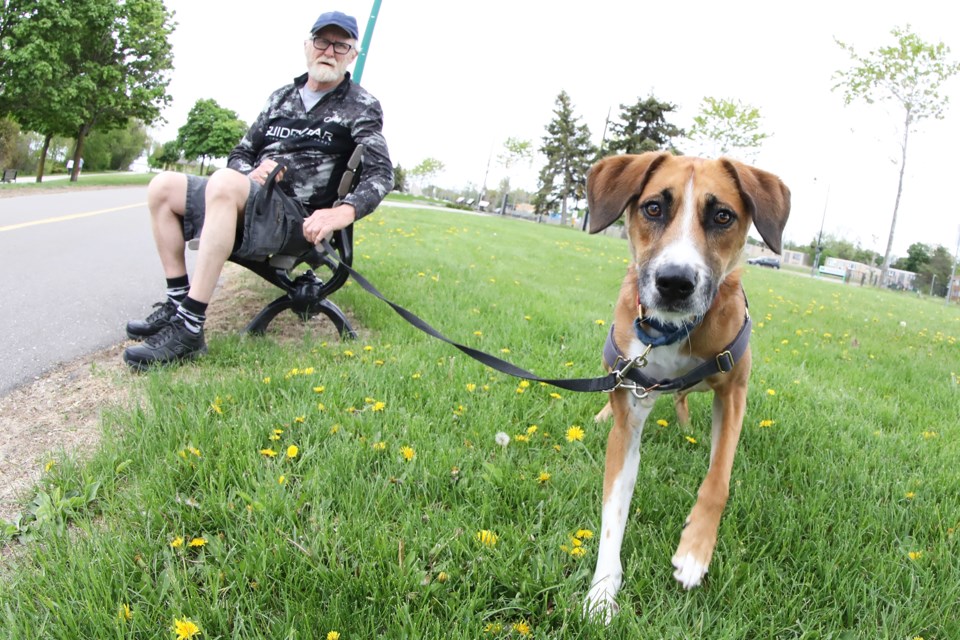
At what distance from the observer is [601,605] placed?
64.6 inches

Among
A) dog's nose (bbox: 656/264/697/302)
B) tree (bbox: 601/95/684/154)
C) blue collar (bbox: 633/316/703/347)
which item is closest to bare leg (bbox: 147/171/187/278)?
blue collar (bbox: 633/316/703/347)

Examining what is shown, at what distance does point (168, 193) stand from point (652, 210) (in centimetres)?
278

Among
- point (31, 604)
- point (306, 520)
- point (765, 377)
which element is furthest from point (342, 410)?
point (765, 377)

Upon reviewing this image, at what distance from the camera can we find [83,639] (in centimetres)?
143

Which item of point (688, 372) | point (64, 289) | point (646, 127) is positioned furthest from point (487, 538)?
point (646, 127)

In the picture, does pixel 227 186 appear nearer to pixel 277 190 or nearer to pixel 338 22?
pixel 277 190

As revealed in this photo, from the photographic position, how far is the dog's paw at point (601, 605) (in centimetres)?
159

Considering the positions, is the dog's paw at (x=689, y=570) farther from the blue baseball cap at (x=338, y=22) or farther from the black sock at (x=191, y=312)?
the blue baseball cap at (x=338, y=22)

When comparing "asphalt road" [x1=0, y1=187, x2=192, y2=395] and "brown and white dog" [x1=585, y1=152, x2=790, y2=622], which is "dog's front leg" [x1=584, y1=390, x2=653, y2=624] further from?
"asphalt road" [x1=0, y1=187, x2=192, y2=395]

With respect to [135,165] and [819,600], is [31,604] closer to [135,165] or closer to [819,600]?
[819,600]

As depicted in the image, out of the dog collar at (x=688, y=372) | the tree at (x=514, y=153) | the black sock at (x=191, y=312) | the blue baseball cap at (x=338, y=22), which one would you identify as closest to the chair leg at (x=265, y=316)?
the black sock at (x=191, y=312)

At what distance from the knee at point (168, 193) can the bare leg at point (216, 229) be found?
9.4 inches

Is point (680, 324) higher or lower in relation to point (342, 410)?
higher

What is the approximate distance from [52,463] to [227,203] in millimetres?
1657
